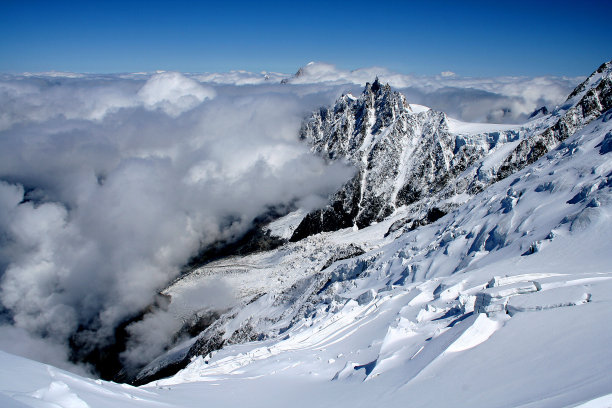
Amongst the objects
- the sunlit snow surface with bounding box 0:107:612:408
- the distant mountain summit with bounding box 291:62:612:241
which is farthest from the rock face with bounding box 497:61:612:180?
the sunlit snow surface with bounding box 0:107:612:408

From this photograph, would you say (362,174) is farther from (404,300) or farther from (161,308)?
(404,300)

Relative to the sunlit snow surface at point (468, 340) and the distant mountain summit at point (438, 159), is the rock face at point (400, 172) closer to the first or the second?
the distant mountain summit at point (438, 159)

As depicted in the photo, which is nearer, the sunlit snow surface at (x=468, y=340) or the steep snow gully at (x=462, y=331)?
the sunlit snow surface at (x=468, y=340)

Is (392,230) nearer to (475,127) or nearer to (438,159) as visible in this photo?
(438,159)

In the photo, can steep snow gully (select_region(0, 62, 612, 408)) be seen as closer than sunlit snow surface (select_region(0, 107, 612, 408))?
No

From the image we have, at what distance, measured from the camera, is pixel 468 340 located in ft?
47.4

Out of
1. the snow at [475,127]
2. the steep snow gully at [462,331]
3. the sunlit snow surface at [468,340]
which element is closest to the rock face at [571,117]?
the snow at [475,127]

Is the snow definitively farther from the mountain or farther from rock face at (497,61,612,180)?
rock face at (497,61,612,180)

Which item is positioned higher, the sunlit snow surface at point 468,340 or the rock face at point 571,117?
the rock face at point 571,117

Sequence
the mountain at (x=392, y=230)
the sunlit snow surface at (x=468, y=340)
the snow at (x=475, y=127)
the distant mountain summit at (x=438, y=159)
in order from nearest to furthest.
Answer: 1. the sunlit snow surface at (x=468, y=340)
2. the mountain at (x=392, y=230)
3. the distant mountain summit at (x=438, y=159)
4. the snow at (x=475, y=127)

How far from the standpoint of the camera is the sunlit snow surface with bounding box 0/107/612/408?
1016 cm

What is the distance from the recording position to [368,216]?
181125mm

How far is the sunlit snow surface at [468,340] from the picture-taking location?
33.3 ft

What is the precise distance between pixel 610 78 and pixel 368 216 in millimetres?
106841
